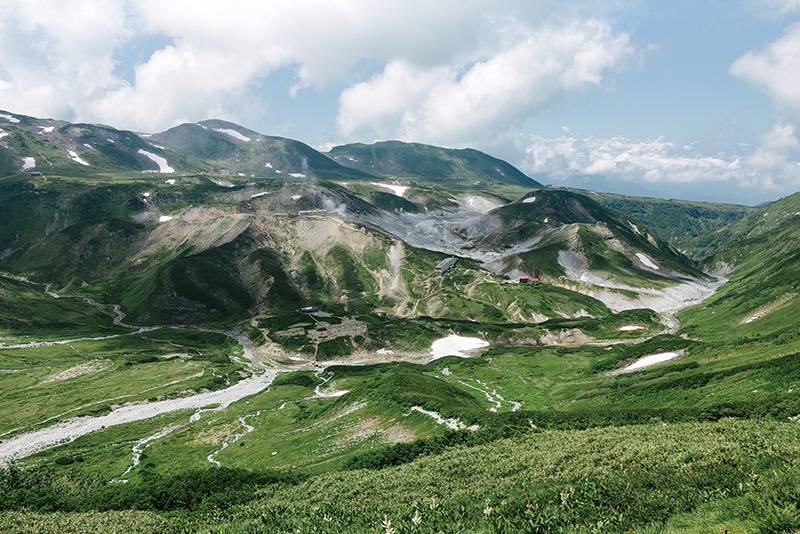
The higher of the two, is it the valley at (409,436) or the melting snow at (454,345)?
the valley at (409,436)

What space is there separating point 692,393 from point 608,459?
3370 cm

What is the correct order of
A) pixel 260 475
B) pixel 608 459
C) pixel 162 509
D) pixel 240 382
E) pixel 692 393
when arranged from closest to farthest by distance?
pixel 608 459
pixel 162 509
pixel 260 475
pixel 692 393
pixel 240 382

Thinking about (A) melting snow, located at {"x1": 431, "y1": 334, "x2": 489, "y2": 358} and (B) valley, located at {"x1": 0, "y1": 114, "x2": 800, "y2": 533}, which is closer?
(B) valley, located at {"x1": 0, "y1": 114, "x2": 800, "y2": 533}

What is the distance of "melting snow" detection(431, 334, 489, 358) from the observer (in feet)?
543

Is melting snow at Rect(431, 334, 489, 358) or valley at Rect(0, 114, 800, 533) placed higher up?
valley at Rect(0, 114, 800, 533)

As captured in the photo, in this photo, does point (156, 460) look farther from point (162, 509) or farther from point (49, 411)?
point (49, 411)

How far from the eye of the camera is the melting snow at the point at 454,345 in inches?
6516

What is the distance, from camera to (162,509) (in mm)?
33156

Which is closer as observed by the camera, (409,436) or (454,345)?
(409,436)

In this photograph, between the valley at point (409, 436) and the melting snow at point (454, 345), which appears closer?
the valley at point (409, 436)

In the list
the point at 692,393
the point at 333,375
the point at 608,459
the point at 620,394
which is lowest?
the point at 333,375

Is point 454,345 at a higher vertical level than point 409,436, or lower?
lower

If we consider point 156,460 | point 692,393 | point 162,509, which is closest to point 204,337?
point 156,460

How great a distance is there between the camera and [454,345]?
171 metres
